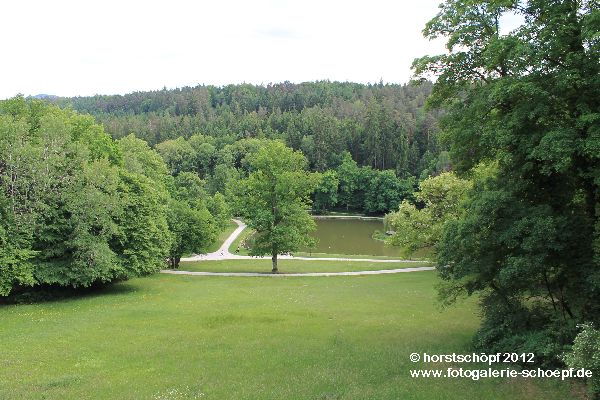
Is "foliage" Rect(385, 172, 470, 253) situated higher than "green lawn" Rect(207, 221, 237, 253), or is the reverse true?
"foliage" Rect(385, 172, 470, 253)

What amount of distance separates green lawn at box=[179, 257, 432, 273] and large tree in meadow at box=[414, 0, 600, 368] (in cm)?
2890

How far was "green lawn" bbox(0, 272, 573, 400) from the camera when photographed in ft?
44.2

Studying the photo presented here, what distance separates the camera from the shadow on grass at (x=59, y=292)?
31188 mm

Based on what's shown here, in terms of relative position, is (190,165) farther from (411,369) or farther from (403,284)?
(411,369)

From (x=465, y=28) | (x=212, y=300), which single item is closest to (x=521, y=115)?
(x=465, y=28)

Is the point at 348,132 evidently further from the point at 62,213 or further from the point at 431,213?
the point at 62,213

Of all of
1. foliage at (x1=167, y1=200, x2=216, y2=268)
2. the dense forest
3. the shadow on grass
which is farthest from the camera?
the dense forest

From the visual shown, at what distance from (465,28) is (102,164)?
26.0 metres

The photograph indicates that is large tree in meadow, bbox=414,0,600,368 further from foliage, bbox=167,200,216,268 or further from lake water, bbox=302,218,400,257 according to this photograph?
lake water, bbox=302,218,400,257

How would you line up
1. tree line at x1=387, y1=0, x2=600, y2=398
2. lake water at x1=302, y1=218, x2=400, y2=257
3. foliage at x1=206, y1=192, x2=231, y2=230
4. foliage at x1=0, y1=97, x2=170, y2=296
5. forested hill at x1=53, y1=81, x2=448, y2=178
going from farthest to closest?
forested hill at x1=53, y1=81, x2=448, y2=178 < foliage at x1=206, y1=192, x2=231, y2=230 < lake water at x1=302, y1=218, x2=400, y2=257 < foliage at x1=0, y1=97, x2=170, y2=296 < tree line at x1=387, y1=0, x2=600, y2=398

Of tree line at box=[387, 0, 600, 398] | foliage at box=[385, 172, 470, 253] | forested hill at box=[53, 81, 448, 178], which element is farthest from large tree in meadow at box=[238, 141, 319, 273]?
forested hill at box=[53, 81, 448, 178]

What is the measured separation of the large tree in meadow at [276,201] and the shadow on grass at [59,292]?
12704 millimetres

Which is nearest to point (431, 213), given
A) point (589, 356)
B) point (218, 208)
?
point (589, 356)

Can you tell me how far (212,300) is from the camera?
97.7 ft
